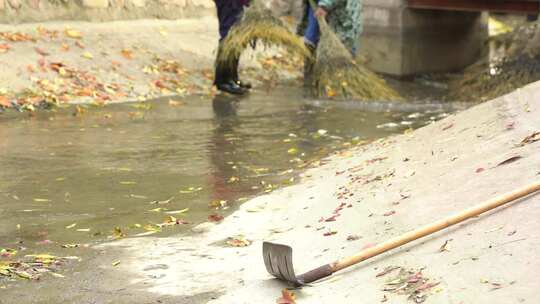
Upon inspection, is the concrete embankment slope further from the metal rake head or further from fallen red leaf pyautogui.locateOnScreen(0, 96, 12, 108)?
fallen red leaf pyautogui.locateOnScreen(0, 96, 12, 108)

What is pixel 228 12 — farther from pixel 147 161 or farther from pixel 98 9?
pixel 147 161

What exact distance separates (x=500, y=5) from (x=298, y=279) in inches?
409

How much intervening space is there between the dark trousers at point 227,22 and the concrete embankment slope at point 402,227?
15.6ft

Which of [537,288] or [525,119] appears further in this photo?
[525,119]

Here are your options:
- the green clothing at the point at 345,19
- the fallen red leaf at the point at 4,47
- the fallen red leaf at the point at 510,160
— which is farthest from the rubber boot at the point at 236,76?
the fallen red leaf at the point at 510,160

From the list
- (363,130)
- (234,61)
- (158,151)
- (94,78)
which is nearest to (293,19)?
(234,61)

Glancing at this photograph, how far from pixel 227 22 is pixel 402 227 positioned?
23.9ft

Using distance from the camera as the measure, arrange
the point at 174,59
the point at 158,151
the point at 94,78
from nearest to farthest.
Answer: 1. the point at 158,151
2. the point at 94,78
3. the point at 174,59

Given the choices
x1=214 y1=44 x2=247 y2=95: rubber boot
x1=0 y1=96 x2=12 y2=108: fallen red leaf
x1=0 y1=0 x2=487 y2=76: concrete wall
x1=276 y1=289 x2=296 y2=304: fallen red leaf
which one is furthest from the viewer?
x1=0 y1=0 x2=487 y2=76: concrete wall

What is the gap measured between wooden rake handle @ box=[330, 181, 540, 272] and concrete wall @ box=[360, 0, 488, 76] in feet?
34.0

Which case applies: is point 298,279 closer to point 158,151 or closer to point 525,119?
point 525,119

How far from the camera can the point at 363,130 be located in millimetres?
8914

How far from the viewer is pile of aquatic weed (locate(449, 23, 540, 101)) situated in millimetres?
11484

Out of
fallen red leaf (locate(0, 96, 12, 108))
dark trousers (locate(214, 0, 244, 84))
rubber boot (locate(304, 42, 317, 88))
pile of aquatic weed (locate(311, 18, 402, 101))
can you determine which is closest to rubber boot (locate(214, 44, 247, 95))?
dark trousers (locate(214, 0, 244, 84))
